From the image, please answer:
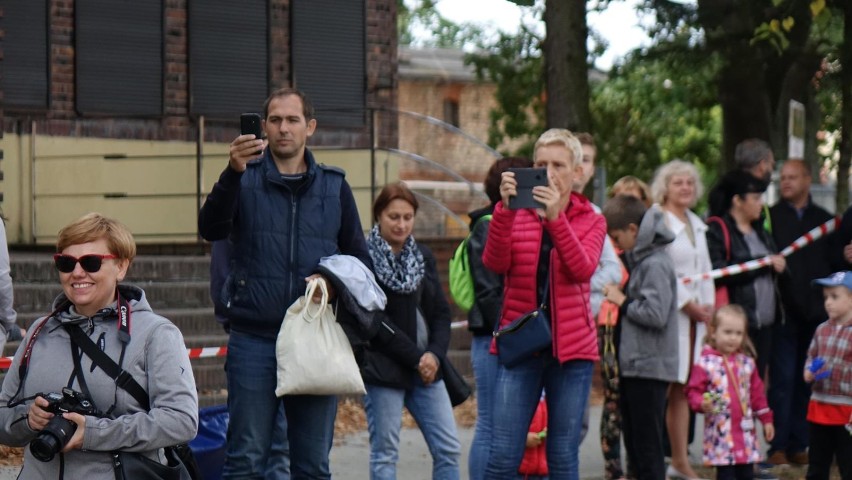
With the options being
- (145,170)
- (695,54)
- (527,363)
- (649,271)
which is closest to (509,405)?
(527,363)

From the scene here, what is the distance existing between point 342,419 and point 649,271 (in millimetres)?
3663

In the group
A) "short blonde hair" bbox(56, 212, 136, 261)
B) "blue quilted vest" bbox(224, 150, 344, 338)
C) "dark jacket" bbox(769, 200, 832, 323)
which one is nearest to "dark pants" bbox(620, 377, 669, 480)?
"dark jacket" bbox(769, 200, 832, 323)

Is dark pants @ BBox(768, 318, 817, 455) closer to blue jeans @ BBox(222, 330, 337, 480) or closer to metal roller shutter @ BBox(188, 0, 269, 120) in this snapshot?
blue jeans @ BBox(222, 330, 337, 480)

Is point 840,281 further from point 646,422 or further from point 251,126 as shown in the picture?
point 251,126

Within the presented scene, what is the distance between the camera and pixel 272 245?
21.4 feet

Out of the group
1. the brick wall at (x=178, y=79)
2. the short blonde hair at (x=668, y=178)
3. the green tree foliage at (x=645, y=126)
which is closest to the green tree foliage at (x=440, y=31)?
the green tree foliage at (x=645, y=126)

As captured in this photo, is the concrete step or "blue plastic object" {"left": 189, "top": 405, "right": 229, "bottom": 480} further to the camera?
the concrete step

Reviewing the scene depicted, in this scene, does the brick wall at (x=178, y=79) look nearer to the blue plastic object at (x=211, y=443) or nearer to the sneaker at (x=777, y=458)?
the sneaker at (x=777, y=458)

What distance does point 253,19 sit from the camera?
17.6 m

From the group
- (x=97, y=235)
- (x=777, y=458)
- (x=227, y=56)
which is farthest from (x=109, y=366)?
(x=227, y=56)

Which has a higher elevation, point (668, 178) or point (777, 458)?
point (668, 178)

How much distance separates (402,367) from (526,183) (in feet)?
4.50

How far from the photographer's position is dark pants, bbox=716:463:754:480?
9.04 meters

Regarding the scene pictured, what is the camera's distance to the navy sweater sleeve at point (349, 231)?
267 inches
